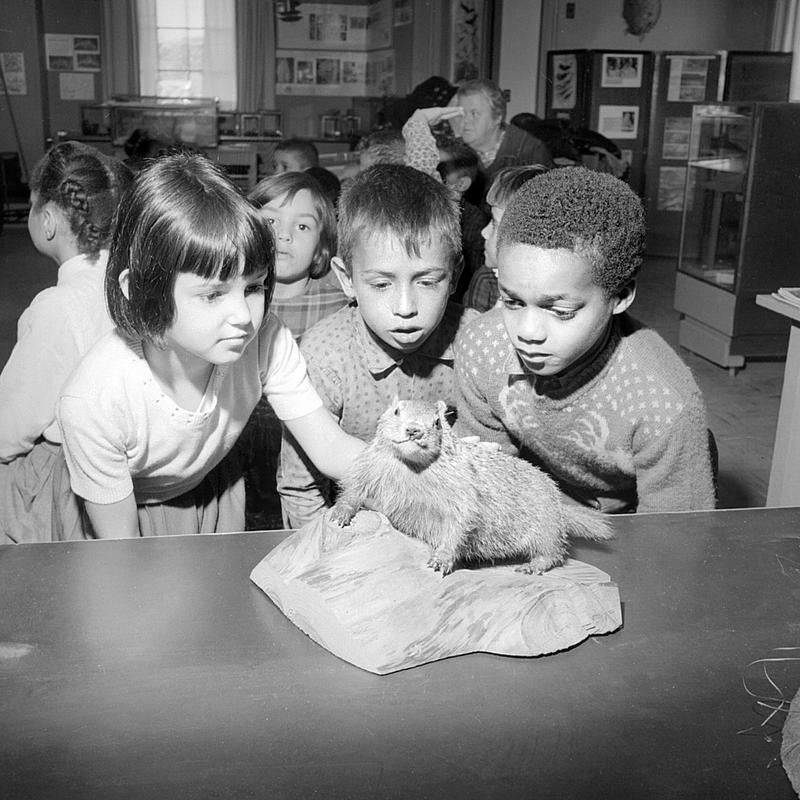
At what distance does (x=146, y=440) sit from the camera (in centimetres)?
164

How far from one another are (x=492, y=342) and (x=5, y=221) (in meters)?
6.27

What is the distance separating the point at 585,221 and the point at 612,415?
399 mm

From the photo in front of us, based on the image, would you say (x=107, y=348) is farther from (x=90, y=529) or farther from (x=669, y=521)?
(x=669, y=521)

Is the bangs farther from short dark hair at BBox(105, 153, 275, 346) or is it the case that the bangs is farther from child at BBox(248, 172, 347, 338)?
child at BBox(248, 172, 347, 338)

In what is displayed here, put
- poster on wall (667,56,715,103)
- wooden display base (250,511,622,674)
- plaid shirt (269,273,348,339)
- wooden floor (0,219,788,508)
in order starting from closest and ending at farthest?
wooden display base (250,511,622,674), plaid shirt (269,273,348,339), wooden floor (0,219,788,508), poster on wall (667,56,715,103)

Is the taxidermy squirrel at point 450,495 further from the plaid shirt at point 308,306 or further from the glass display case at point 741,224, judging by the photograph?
the glass display case at point 741,224

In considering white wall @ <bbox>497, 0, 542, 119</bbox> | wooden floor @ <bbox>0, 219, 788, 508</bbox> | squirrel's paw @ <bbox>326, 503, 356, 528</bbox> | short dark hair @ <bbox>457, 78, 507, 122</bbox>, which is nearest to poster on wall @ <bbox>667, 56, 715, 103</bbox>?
wooden floor @ <bbox>0, 219, 788, 508</bbox>

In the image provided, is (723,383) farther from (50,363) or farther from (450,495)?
(450,495)

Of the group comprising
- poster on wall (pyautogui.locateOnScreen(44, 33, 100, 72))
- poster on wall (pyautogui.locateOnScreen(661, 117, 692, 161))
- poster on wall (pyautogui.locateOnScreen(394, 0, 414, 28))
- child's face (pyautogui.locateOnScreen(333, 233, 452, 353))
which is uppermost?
poster on wall (pyautogui.locateOnScreen(394, 0, 414, 28))

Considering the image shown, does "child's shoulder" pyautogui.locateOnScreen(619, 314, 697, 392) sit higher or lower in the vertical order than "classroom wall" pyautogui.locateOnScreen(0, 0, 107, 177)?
lower

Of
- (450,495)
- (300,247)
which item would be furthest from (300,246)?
(450,495)

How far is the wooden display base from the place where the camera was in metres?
1.17

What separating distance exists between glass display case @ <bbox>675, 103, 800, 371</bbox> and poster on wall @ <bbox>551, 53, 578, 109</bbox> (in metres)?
1.06

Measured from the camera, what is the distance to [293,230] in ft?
8.30
